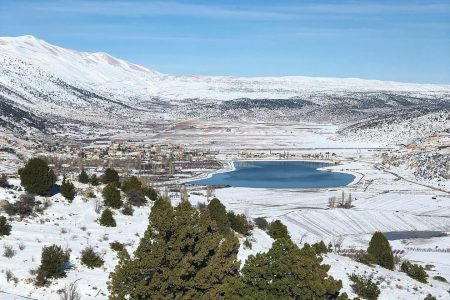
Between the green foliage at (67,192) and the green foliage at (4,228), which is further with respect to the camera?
the green foliage at (67,192)

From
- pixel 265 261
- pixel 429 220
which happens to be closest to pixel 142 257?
pixel 265 261

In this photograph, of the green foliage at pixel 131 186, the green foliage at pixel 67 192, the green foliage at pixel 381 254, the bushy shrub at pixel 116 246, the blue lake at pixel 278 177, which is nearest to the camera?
the bushy shrub at pixel 116 246

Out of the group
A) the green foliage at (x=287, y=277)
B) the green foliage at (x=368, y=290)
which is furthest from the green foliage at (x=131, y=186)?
the green foliage at (x=287, y=277)

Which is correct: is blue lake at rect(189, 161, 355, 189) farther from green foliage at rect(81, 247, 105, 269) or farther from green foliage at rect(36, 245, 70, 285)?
green foliage at rect(36, 245, 70, 285)

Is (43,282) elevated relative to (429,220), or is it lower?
elevated

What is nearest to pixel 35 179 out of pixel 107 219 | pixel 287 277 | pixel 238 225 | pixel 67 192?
pixel 67 192

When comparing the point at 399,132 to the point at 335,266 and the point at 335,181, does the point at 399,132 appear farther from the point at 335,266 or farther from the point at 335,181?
the point at 335,266

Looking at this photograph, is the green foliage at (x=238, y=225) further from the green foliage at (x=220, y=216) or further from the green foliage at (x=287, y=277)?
the green foliage at (x=287, y=277)
